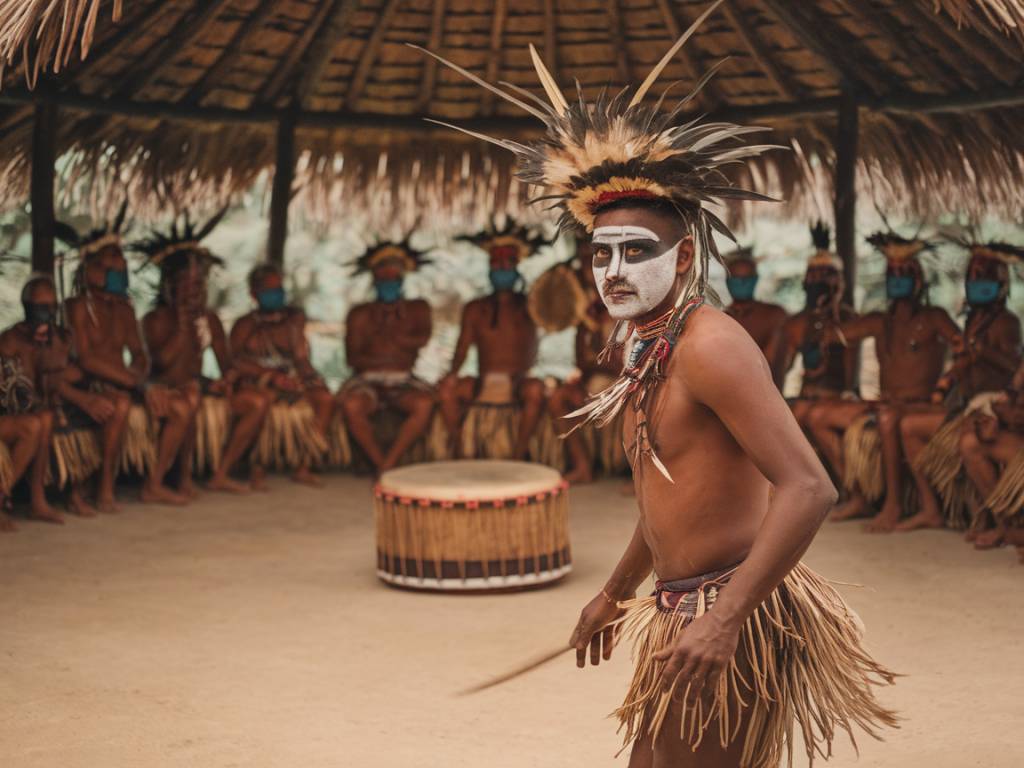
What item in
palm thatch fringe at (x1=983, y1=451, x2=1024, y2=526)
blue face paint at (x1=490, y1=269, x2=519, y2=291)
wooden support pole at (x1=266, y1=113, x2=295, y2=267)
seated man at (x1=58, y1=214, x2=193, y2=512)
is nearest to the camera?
palm thatch fringe at (x1=983, y1=451, x2=1024, y2=526)

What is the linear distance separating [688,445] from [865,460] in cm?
424

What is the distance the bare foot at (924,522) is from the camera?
6238 millimetres

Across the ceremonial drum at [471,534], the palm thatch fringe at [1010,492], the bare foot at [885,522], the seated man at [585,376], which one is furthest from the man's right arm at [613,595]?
the seated man at [585,376]

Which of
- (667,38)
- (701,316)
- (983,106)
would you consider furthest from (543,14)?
(701,316)

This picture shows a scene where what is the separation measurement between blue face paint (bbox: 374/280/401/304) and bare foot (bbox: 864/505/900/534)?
300cm

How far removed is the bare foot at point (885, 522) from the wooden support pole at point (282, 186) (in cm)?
370

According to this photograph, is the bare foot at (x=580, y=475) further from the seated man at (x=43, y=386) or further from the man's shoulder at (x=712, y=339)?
the man's shoulder at (x=712, y=339)

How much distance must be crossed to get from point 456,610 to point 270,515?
6.43ft

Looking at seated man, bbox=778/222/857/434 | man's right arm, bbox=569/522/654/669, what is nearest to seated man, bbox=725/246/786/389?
seated man, bbox=778/222/857/434

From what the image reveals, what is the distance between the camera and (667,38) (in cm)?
793

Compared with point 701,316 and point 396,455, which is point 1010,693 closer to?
point 701,316

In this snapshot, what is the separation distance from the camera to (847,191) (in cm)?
741

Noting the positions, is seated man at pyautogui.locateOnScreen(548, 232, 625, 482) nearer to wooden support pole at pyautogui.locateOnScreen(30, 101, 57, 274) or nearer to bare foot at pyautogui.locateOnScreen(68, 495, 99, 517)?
bare foot at pyautogui.locateOnScreen(68, 495, 99, 517)

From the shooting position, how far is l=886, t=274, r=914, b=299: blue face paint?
672 centimetres
